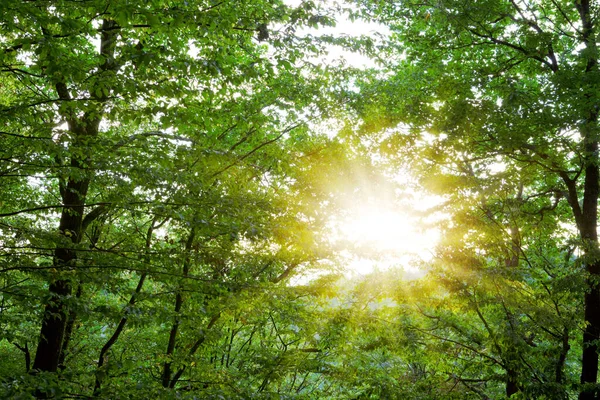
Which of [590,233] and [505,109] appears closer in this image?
[505,109]

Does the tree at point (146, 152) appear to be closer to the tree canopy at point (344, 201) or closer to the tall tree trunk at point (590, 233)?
the tree canopy at point (344, 201)

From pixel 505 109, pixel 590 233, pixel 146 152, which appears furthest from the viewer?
pixel 590 233

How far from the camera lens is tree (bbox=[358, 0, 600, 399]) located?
23.4 ft

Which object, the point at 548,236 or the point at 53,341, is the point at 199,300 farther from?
the point at 548,236

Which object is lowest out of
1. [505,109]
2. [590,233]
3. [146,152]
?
[146,152]

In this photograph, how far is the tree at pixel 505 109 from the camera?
7.13m

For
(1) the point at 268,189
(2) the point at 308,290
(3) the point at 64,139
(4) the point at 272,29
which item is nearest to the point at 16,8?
(3) the point at 64,139

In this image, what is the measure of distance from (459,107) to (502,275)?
2965mm

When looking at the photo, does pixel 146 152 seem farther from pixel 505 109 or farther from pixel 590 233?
pixel 590 233

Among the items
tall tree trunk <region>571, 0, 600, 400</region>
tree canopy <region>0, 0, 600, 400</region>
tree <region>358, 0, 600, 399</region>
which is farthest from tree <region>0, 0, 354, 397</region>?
tall tree trunk <region>571, 0, 600, 400</region>

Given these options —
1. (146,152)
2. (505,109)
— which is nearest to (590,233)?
(505,109)

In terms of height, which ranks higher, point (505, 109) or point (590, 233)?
point (505, 109)

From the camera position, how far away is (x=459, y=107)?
746cm

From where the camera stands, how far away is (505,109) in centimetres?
748
